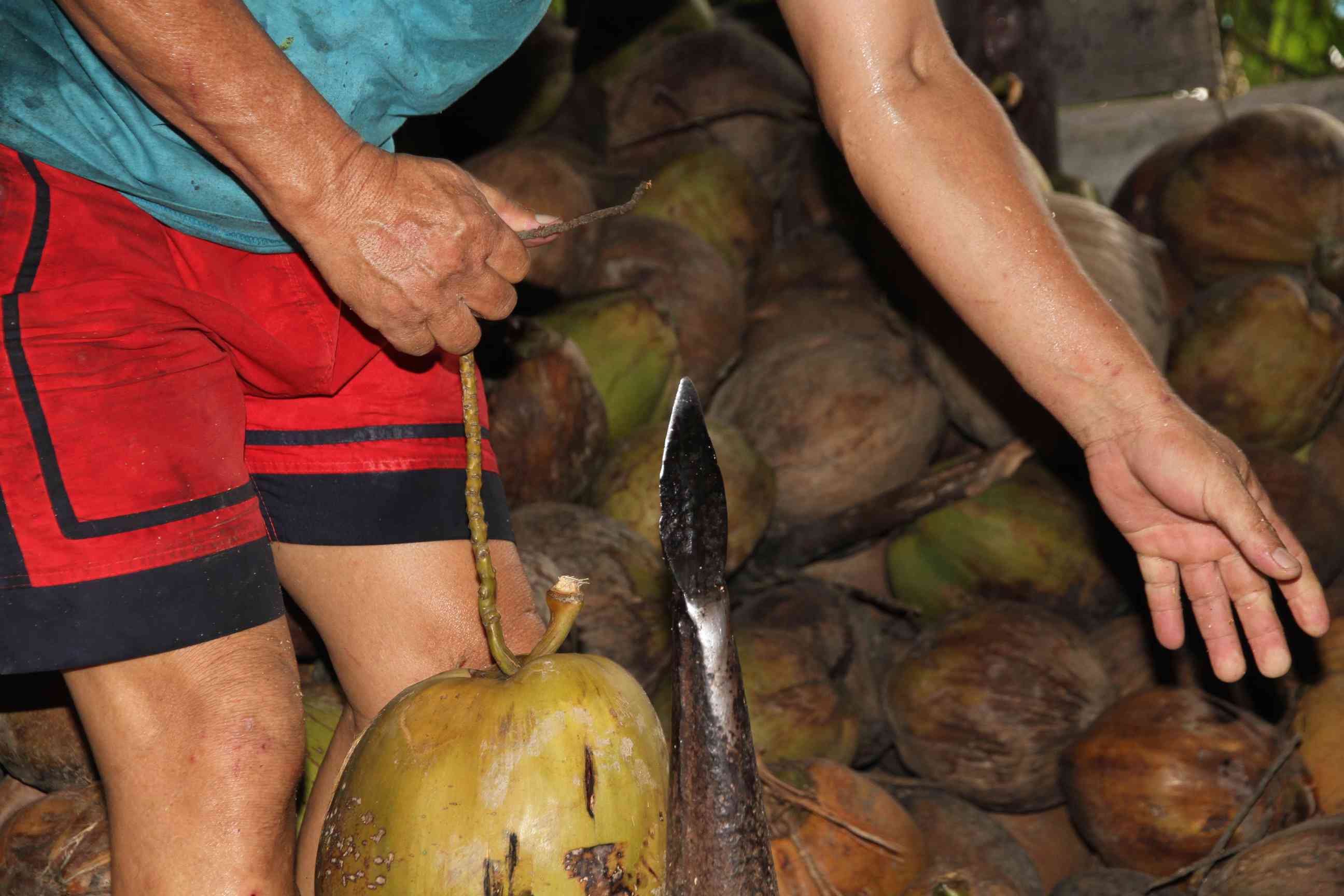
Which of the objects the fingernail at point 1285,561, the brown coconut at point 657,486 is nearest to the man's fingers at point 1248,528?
the fingernail at point 1285,561

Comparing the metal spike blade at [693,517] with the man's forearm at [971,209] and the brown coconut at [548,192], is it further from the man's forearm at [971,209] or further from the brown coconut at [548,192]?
the brown coconut at [548,192]

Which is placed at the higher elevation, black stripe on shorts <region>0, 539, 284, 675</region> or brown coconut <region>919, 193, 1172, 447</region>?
black stripe on shorts <region>0, 539, 284, 675</region>

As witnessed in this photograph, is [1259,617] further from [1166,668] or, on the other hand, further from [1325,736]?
[1166,668]

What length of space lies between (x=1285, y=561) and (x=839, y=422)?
79.6 inches

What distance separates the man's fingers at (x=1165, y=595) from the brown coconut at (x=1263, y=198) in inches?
109

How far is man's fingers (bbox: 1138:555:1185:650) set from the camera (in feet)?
5.13

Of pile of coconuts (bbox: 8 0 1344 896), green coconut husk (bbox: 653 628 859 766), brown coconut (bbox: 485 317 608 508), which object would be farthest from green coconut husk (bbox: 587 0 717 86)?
green coconut husk (bbox: 653 628 859 766)

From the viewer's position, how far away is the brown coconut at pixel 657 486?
121 inches

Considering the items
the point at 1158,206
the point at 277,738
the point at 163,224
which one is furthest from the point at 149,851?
the point at 1158,206

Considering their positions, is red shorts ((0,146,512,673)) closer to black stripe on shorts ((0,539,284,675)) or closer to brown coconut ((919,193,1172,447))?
black stripe on shorts ((0,539,284,675))

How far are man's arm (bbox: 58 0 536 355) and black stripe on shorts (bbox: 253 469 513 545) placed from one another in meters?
0.32

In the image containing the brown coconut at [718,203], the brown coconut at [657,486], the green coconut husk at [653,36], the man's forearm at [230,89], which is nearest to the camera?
the man's forearm at [230,89]

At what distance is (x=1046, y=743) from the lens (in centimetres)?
274

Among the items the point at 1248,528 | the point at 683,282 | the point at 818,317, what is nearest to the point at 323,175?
the point at 1248,528
